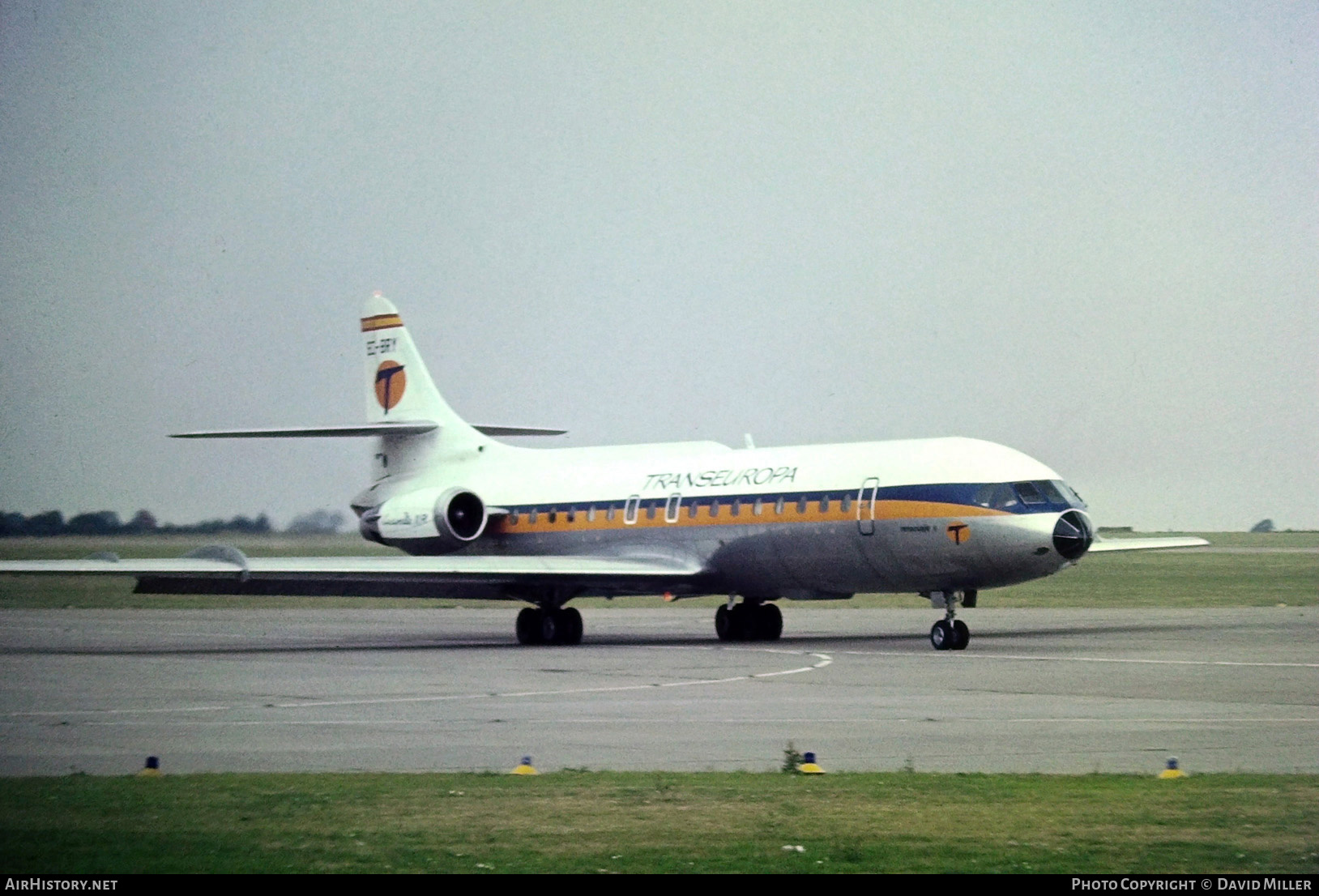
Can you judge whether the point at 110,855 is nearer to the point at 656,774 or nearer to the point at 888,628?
the point at 656,774

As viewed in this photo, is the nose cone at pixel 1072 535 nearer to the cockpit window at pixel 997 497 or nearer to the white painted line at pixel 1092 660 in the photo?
the cockpit window at pixel 997 497

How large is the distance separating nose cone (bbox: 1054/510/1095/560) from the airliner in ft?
0.10

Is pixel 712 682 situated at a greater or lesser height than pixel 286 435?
lesser

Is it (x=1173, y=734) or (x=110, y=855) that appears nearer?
(x=110, y=855)

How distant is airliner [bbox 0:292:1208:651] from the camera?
2911cm

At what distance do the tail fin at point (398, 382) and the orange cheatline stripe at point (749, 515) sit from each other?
354 cm

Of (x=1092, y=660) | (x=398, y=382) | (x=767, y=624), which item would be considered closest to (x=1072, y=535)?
(x=1092, y=660)

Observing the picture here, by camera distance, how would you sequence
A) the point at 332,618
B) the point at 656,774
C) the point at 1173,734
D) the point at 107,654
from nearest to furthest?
1. the point at 656,774
2. the point at 1173,734
3. the point at 107,654
4. the point at 332,618

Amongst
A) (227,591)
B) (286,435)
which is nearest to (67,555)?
(286,435)

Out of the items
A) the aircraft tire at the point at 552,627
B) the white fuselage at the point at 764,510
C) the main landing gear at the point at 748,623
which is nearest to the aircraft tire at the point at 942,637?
the white fuselage at the point at 764,510

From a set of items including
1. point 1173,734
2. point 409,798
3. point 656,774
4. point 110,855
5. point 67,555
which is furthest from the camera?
point 67,555

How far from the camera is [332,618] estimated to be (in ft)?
147

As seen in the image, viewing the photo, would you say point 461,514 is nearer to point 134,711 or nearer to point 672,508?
point 672,508

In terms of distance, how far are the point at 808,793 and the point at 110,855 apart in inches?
188
